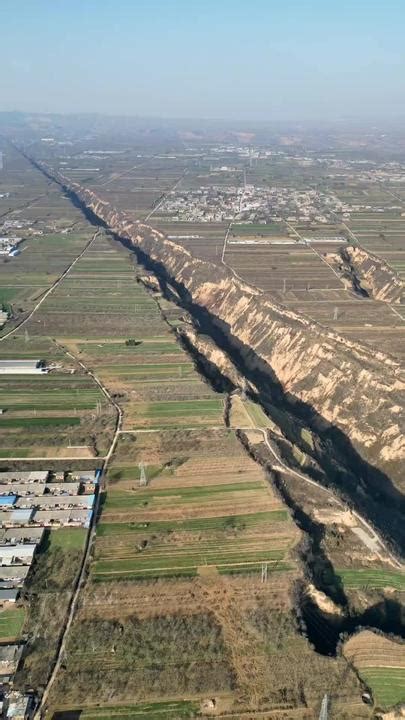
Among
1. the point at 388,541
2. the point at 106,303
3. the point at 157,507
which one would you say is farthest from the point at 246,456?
the point at 106,303

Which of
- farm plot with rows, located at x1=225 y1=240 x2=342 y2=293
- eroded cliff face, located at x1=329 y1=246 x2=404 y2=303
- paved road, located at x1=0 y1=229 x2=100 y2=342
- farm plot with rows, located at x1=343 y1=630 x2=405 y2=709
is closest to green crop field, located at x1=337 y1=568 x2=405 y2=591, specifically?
farm plot with rows, located at x1=343 y1=630 x2=405 y2=709

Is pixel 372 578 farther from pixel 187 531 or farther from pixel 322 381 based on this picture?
pixel 322 381

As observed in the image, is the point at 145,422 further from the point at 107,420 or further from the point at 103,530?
the point at 103,530

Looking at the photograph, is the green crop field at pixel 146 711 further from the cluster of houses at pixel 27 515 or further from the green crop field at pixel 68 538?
the green crop field at pixel 68 538

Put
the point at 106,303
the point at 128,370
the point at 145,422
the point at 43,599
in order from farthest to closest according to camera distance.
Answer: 1. the point at 106,303
2. the point at 128,370
3. the point at 145,422
4. the point at 43,599

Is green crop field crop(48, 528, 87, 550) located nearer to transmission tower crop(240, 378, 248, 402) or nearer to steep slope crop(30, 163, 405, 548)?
steep slope crop(30, 163, 405, 548)

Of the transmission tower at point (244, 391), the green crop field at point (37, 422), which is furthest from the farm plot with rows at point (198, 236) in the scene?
the green crop field at point (37, 422)

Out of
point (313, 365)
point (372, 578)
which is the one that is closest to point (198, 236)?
point (313, 365)
